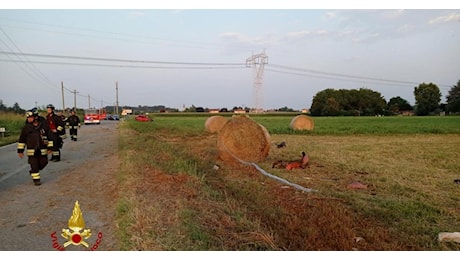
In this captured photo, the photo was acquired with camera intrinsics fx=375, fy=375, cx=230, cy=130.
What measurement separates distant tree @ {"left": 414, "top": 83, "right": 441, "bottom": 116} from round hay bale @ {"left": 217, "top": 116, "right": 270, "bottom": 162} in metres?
86.6

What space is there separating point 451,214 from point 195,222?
3.76 metres

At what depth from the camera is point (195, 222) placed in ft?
14.6

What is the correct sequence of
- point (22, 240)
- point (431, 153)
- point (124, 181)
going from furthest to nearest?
point (431, 153)
point (124, 181)
point (22, 240)

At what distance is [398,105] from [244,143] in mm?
99527

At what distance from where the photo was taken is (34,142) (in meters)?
7.76

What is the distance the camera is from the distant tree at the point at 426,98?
8675cm

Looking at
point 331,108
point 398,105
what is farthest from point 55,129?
point 398,105

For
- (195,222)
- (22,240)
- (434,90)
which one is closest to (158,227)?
(195,222)

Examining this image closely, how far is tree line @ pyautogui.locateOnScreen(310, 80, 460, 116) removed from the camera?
82.2m

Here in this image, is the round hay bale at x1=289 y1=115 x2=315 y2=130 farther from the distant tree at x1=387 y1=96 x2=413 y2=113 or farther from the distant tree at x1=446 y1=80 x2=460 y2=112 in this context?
the distant tree at x1=387 y1=96 x2=413 y2=113

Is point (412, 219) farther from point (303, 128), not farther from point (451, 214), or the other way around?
point (303, 128)

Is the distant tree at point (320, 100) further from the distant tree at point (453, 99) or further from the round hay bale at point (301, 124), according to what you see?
the round hay bale at point (301, 124)

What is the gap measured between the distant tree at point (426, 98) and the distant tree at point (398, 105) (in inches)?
264

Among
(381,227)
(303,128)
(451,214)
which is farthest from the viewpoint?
(303,128)
